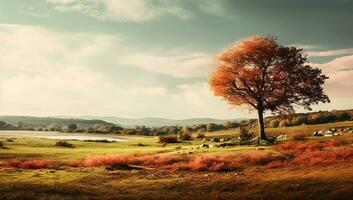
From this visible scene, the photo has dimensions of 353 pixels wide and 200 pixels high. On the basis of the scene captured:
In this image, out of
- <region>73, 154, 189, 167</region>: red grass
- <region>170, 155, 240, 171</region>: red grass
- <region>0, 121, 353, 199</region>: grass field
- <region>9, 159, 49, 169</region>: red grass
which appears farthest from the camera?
<region>73, 154, 189, 167</region>: red grass

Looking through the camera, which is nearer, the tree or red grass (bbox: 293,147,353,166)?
red grass (bbox: 293,147,353,166)

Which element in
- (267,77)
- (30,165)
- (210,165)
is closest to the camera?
(210,165)

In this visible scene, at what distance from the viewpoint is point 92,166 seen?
3747 cm

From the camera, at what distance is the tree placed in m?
63.1

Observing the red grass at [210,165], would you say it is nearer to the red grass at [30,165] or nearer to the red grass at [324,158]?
the red grass at [324,158]

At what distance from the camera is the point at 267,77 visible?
63.8 m

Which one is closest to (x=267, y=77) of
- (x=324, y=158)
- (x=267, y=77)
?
(x=267, y=77)

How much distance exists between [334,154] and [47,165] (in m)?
24.8

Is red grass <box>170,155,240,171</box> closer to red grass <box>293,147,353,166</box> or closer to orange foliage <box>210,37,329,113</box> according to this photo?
red grass <box>293,147,353,166</box>

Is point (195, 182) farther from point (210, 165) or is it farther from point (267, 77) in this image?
point (267, 77)

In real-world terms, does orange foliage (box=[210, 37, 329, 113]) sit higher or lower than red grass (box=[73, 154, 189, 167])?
higher

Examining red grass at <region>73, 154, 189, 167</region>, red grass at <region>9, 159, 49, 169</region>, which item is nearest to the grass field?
red grass at <region>9, 159, 49, 169</region>

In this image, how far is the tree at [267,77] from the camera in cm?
6312

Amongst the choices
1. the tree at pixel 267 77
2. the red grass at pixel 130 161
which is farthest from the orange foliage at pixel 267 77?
the red grass at pixel 130 161
